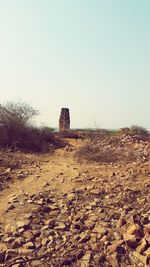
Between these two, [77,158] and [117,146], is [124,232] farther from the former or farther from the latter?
[117,146]

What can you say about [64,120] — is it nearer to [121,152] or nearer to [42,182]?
[121,152]

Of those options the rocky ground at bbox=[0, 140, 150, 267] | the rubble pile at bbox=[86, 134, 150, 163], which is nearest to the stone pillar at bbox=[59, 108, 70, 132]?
the rubble pile at bbox=[86, 134, 150, 163]

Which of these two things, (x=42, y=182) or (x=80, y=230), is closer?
(x=80, y=230)

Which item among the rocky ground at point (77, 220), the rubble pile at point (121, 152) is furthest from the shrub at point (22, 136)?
the rocky ground at point (77, 220)

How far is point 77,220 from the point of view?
4219 millimetres

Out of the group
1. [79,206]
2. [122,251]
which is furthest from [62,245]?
[79,206]

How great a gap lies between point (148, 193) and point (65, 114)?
63.5 ft

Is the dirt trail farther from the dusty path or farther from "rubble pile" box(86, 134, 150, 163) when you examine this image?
"rubble pile" box(86, 134, 150, 163)

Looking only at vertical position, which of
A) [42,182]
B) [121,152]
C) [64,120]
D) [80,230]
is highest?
[64,120]

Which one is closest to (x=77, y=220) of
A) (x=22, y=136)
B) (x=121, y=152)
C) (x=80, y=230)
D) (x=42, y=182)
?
(x=80, y=230)

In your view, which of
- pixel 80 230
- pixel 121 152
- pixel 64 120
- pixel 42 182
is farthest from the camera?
pixel 64 120

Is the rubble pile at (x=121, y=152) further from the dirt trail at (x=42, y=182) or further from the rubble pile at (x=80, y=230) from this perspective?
the rubble pile at (x=80, y=230)

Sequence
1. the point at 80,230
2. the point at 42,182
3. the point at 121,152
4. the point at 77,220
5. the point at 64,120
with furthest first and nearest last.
Answer: the point at 64,120, the point at 121,152, the point at 42,182, the point at 77,220, the point at 80,230

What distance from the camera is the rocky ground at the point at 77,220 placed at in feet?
10.8
